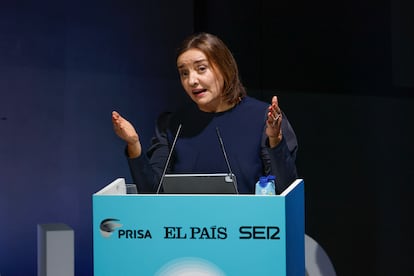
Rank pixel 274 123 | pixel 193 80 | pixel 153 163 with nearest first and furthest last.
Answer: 1. pixel 274 123
2. pixel 193 80
3. pixel 153 163

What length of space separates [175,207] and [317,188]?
2273mm

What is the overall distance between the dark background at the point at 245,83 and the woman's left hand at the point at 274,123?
1514 mm

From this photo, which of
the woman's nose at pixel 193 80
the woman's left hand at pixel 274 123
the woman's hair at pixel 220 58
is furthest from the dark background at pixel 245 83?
the woman's left hand at pixel 274 123

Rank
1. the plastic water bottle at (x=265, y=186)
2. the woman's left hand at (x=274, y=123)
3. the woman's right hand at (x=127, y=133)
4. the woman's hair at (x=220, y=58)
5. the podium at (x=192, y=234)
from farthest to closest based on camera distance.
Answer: the woman's hair at (x=220, y=58) < the woman's right hand at (x=127, y=133) < the woman's left hand at (x=274, y=123) < the plastic water bottle at (x=265, y=186) < the podium at (x=192, y=234)

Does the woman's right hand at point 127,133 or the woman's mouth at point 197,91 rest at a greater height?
the woman's mouth at point 197,91

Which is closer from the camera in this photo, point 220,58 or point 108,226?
point 108,226

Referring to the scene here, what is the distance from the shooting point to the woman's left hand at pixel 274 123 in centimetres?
228

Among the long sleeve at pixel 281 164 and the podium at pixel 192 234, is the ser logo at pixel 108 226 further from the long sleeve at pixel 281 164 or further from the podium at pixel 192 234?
the long sleeve at pixel 281 164

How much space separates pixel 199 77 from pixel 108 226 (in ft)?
2.66

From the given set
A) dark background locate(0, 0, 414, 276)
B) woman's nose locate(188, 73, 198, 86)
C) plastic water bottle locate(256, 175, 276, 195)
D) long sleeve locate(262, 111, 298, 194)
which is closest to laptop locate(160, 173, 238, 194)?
plastic water bottle locate(256, 175, 276, 195)

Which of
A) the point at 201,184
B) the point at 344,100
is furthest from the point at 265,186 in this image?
the point at 344,100

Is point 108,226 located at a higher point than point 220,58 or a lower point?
lower

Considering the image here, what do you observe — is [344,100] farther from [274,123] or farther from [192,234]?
[192,234]

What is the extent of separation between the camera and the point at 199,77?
105 inches
